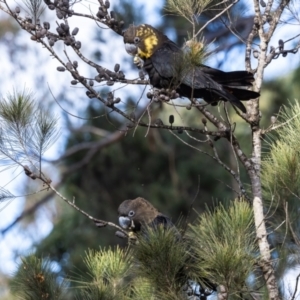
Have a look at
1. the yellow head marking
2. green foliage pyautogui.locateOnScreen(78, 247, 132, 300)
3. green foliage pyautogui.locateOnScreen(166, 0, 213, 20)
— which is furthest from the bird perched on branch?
green foliage pyautogui.locateOnScreen(78, 247, 132, 300)

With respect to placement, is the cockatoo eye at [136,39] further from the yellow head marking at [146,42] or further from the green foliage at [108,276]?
the green foliage at [108,276]

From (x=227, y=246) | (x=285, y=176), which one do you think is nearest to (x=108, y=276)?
(x=227, y=246)

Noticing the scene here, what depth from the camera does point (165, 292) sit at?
2803 mm

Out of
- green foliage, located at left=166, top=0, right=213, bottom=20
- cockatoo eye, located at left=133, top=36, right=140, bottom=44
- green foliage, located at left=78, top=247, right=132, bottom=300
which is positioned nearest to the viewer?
green foliage, located at left=78, top=247, right=132, bottom=300

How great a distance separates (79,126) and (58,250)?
1414 mm

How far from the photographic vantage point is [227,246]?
272cm

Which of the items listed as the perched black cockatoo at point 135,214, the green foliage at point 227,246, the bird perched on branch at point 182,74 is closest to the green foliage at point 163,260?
the green foliage at point 227,246

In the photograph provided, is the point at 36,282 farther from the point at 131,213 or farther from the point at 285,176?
the point at 131,213

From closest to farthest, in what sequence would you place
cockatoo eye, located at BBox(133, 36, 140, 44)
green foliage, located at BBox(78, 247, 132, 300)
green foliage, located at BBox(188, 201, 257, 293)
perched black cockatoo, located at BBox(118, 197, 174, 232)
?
green foliage, located at BBox(188, 201, 257, 293) → green foliage, located at BBox(78, 247, 132, 300) → cockatoo eye, located at BBox(133, 36, 140, 44) → perched black cockatoo, located at BBox(118, 197, 174, 232)

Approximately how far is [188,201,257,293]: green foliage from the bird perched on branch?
0.53 m

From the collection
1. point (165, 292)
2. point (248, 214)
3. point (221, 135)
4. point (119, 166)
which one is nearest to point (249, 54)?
point (221, 135)

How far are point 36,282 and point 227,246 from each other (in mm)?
821

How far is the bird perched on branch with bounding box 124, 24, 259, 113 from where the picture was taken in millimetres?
3119

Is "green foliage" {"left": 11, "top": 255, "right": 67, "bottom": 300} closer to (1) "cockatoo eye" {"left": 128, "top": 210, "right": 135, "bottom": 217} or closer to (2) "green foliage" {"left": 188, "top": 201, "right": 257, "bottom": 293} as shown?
(2) "green foliage" {"left": 188, "top": 201, "right": 257, "bottom": 293}
